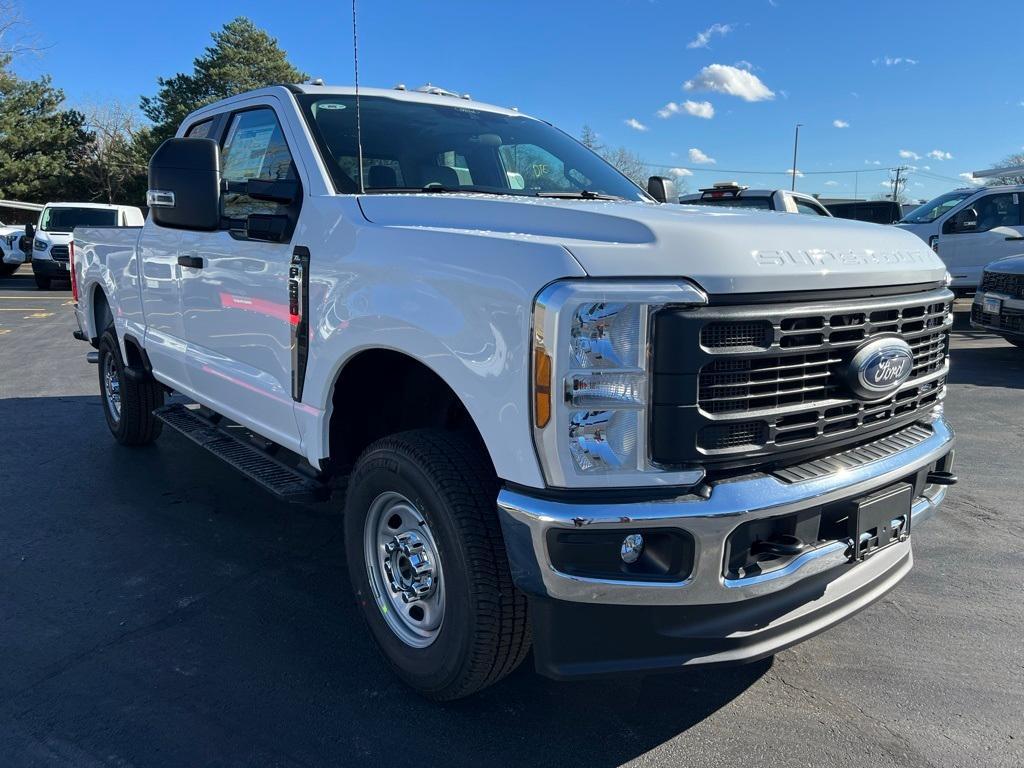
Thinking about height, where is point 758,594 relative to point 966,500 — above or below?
above

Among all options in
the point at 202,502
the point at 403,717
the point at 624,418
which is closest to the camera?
the point at 624,418

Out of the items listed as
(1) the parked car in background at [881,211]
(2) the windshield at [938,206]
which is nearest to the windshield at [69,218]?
(1) the parked car in background at [881,211]

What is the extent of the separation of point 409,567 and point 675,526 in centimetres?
107

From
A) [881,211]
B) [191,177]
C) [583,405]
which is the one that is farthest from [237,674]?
[881,211]

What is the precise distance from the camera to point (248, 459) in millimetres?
3818

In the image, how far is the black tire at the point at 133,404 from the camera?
556 cm

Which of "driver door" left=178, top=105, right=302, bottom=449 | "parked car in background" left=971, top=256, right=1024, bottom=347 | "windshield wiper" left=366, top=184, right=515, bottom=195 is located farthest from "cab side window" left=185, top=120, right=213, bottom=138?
"parked car in background" left=971, top=256, right=1024, bottom=347

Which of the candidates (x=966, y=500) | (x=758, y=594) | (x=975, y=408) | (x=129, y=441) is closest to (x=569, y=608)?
(x=758, y=594)

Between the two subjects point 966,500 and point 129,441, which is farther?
point 129,441

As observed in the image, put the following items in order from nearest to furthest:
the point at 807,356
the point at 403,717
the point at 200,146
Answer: the point at 807,356, the point at 403,717, the point at 200,146

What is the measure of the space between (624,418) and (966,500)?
364cm

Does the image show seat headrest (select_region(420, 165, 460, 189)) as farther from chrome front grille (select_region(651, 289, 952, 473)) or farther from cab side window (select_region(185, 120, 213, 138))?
chrome front grille (select_region(651, 289, 952, 473))

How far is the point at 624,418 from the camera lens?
2096 millimetres

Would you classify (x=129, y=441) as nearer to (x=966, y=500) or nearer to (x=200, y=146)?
(x=200, y=146)
